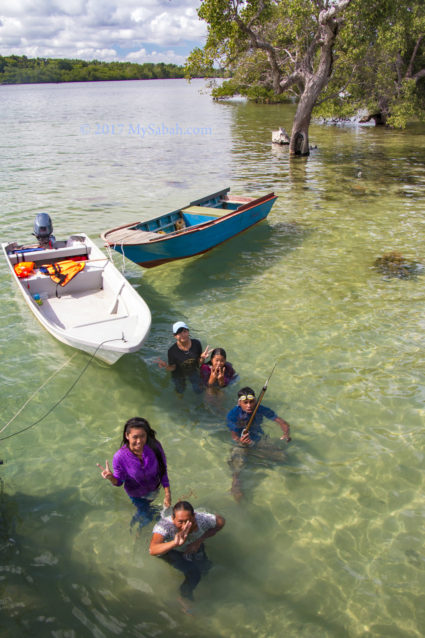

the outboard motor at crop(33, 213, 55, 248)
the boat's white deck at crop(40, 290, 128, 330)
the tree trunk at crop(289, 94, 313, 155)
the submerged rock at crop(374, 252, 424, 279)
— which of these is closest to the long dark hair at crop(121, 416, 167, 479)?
the boat's white deck at crop(40, 290, 128, 330)

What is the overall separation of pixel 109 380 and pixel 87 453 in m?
1.82

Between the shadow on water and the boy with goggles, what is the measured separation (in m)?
2.19

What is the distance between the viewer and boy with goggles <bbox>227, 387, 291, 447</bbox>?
608 centimetres

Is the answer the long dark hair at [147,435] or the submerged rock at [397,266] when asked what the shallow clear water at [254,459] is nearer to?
the submerged rock at [397,266]

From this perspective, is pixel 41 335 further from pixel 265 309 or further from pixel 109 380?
pixel 265 309

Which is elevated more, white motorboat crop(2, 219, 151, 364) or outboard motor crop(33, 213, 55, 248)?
outboard motor crop(33, 213, 55, 248)

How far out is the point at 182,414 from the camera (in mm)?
7316

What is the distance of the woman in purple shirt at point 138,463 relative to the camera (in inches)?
195

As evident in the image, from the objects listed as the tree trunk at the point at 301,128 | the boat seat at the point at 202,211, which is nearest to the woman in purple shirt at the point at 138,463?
the boat seat at the point at 202,211

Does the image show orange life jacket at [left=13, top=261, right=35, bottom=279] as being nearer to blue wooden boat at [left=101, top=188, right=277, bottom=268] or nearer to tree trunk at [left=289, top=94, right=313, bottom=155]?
blue wooden boat at [left=101, top=188, right=277, bottom=268]

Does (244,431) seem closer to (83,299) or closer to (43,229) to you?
(83,299)

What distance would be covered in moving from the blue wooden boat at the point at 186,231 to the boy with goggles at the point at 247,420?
19.4 feet

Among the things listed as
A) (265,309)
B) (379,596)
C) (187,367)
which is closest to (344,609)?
(379,596)

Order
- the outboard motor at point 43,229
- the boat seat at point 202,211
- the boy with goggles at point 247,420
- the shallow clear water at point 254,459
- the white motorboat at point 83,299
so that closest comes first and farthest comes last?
the shallow clear water at point 254,459 < the boy with goggles at point 247,420 < the white motorboat at point 83,299 < the outboard motor at point 43,229 < the boat seat at point 202,211
